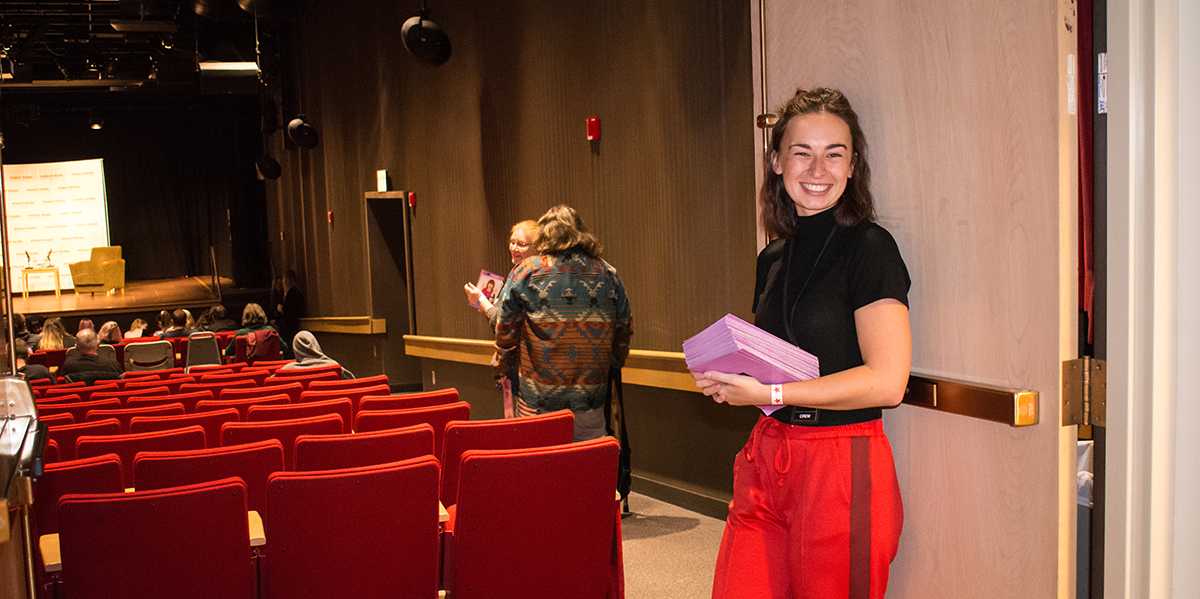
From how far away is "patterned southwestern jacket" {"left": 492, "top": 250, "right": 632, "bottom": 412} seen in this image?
3.89 metres

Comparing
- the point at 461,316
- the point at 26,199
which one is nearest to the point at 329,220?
the point at 461,316

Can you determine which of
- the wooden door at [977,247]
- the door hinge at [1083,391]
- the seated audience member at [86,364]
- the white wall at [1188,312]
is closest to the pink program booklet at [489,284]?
the wooden door at [977,247]

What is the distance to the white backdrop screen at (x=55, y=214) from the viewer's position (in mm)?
18094

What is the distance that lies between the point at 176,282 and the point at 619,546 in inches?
747

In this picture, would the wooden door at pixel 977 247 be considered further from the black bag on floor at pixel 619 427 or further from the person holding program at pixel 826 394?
the black bag on floor at pixel 619 427

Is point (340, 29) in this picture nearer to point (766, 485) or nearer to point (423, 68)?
point (423, 68)

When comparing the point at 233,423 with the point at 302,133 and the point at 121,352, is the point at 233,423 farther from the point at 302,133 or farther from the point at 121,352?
the point at 302,133

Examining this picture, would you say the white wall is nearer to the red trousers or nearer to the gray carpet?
the red trousers

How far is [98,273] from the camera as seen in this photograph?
17812 millimetres

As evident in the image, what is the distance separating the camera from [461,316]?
816cm

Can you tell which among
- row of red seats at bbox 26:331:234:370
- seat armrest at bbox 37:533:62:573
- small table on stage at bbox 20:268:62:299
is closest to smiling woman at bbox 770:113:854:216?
seat armrest at bbox 37:533:62:573

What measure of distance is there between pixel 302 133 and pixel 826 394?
11548 millimetres

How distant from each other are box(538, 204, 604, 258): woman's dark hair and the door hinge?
2.61 metres

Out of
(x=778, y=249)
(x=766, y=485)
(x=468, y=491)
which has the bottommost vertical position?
(x=468, y=491)
